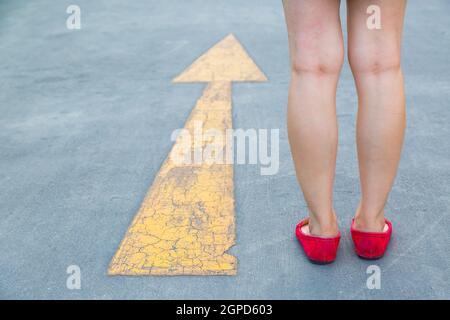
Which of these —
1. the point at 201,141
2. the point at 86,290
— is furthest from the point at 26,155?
the point at 86,290

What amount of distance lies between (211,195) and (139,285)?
1.72 feet

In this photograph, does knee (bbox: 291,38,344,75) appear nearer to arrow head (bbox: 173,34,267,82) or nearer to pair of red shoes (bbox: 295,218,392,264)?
pair of red shoes (bbox: 295,218,392,264)

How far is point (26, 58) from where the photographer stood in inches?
138

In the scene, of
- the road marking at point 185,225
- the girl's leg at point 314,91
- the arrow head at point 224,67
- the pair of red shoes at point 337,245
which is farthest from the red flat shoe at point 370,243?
the arrow head at point 224,67

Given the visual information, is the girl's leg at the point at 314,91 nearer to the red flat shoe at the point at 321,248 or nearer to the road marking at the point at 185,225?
the red flat shoe at the point at 321,248

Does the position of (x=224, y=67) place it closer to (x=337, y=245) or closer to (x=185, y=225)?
(x=185, y=225)

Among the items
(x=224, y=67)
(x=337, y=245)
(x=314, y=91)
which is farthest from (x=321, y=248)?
(x=224, y=67)

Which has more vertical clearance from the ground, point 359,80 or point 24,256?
point 359,80

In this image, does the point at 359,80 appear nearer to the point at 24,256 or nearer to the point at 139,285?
the point at 139,285

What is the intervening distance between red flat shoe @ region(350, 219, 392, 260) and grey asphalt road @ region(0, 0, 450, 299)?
0.08 ft

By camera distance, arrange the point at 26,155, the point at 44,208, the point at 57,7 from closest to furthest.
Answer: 1. the point at 44,208
2. the point at 26,155
3. the point at 57,7

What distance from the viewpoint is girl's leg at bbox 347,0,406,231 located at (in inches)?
54.9

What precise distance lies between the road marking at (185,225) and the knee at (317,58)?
537 mm

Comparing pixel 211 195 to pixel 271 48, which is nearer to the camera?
pixel 211 195
